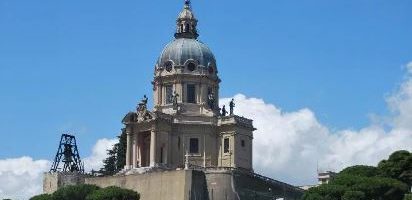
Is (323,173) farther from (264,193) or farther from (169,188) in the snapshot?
(169,188)

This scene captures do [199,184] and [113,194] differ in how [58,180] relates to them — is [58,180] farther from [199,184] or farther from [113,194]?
[199,184]

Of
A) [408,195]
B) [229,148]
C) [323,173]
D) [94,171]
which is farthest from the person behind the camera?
[323,173]

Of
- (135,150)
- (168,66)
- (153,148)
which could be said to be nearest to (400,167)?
(153,148)

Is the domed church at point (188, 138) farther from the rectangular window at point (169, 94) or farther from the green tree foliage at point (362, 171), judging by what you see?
the green tree foliage at point (362, 171)

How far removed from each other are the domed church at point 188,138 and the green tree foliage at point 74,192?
12.8 feet

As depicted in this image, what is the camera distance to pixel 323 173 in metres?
123

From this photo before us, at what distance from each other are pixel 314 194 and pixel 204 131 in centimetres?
1972

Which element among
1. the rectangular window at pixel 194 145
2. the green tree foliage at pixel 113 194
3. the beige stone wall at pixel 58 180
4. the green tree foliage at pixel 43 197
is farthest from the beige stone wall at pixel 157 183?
the rectangular window at pixel 194 145

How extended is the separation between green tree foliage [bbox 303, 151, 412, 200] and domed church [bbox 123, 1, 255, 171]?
15.0 metres

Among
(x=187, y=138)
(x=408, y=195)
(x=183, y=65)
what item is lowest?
(x=408, y=195)

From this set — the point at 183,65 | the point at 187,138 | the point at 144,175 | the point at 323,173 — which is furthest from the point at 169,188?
the point at 323,173

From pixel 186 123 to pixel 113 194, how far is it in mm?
15557

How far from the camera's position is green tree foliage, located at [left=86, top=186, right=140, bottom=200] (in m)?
92.4

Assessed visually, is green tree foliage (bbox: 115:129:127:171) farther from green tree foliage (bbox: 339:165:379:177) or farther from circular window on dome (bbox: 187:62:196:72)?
green tree foliage (bbox: 339:165:379:177)
